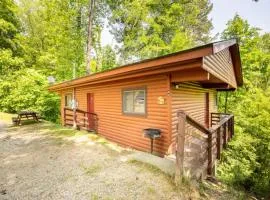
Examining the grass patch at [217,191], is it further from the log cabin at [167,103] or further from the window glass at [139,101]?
the window glass at [139,101]

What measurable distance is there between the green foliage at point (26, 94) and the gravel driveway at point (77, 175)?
9.74 m

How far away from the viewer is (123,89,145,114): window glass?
6676mm

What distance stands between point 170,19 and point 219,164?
15028 mm

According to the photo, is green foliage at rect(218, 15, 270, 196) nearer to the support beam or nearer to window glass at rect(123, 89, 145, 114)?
the support beam

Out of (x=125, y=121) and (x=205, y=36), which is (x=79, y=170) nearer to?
(x=125, y=121)

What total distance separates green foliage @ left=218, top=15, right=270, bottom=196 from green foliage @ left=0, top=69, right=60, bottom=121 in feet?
44.3

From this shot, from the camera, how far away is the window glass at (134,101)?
263 inches

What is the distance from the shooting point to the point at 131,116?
7059 mm

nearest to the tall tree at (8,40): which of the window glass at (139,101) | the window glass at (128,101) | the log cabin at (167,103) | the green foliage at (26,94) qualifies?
the green foliage at (26,94)

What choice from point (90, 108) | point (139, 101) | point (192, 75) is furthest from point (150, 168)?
point (90, 108)

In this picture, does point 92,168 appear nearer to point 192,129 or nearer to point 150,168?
point 150,168

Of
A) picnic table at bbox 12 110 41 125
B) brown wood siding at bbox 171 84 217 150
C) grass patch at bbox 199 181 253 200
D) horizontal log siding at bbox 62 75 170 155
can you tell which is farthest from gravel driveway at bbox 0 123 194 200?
picnic table at bbox 12 110 41 125

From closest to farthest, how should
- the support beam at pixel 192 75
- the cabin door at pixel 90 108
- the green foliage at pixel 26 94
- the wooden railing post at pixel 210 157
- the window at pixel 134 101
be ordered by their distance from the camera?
the wooden railing post at pixel 210 157 → the support beam at pixel 192 75 → the window at pixel 134 101 → the cabin door at pixel 90 108 → the green foliage at pixel 26 94

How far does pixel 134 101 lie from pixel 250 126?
20.3ft
